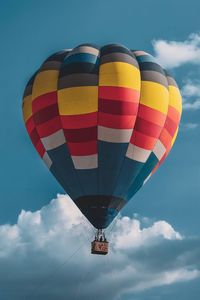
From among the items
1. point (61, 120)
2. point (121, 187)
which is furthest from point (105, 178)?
point (61, 120)

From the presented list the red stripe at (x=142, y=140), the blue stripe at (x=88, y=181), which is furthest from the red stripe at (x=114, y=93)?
the blue stripe at (x=88, y=181)

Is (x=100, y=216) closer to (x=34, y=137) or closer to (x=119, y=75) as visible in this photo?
(x=34, y=137)

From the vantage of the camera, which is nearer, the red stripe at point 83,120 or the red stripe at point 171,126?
the red stripe at point 83,120

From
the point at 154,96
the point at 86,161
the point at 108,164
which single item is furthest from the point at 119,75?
the point at 86,161

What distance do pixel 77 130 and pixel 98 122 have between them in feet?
3.82

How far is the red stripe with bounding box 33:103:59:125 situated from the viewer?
4056 centimetres

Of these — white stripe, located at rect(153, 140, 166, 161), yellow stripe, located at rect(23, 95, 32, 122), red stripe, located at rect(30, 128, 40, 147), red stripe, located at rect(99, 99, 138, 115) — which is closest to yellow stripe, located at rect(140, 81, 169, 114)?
red stripe, located at rect(99, 99, 138, 115)

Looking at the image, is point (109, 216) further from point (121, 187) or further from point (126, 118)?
point (126, 118)

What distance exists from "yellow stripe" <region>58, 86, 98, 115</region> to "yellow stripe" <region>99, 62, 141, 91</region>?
2.46ft

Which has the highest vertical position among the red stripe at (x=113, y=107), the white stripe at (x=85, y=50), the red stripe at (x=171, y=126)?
the white stripe at (x=85, y=50)

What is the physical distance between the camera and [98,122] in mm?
39969

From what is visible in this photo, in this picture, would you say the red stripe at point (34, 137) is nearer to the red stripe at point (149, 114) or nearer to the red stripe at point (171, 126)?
the red stripe at point (149, 114)

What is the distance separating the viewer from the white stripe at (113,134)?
4003 cm

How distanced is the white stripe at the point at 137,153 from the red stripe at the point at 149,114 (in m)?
1.60
